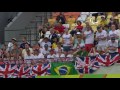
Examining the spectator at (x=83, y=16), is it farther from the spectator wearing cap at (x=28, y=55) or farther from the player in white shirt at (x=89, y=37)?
the spectator wearing cap at (x=28, y=55)

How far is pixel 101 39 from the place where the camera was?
642 inches

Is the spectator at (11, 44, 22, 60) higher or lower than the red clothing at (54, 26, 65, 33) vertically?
lower

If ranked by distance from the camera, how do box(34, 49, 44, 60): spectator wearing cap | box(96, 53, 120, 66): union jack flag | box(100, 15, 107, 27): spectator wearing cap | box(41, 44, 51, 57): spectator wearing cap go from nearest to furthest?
box(96, 53, 120, 66): union jack flag, box(34, 49, 44, 60): spectator wearing cap, box(41, 44, 51, 57): spectator wearing cap, box(100, 15, 107, 27): spectator wearing cap

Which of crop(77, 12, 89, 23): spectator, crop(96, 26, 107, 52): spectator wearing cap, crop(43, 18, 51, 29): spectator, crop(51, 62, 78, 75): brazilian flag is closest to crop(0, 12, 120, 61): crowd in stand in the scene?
crop(96, 26, 107, 52): spectator wearing cap

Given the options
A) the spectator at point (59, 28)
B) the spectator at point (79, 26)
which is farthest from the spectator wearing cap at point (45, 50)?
the spectator at point (79, 26)

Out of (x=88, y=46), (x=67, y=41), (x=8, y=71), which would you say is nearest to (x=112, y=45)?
(x=88, y=46)

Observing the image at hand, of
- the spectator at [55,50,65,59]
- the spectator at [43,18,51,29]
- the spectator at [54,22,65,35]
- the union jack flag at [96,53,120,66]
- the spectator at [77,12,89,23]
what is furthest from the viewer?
the spectator at [77,12,89,23]

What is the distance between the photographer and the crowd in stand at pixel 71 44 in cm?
1609

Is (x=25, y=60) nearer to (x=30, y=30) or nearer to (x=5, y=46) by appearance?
(x=5, y=46)

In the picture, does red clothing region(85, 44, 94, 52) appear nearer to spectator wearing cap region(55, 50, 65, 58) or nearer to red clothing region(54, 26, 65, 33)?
spectator wearing cap region(55, 50, 65, 58)

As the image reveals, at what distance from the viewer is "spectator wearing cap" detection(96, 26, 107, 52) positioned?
1608cm

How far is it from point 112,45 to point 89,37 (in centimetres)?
90

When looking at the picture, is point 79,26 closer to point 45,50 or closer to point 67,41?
point 67,41

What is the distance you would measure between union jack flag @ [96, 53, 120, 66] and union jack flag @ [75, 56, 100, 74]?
16 centimetres
